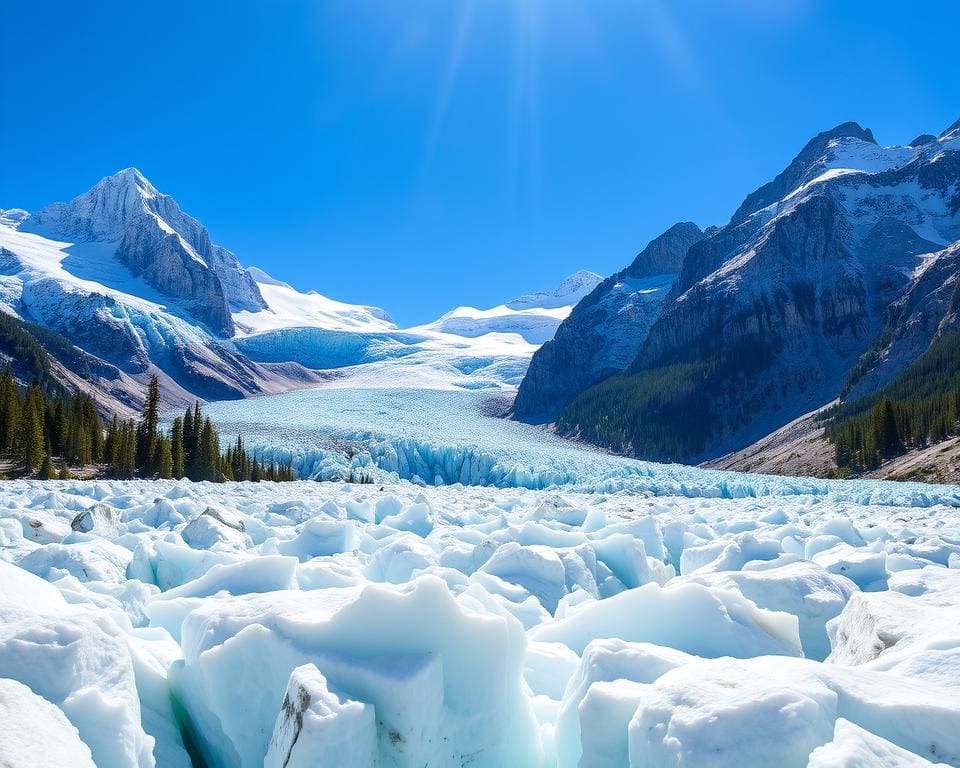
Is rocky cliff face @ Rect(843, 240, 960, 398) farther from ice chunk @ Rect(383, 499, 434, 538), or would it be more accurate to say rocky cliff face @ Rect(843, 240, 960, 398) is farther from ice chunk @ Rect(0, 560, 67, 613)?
ice chunk @ Rect(0, 560, 67, 613)

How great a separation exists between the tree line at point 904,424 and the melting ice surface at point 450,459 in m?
12.9

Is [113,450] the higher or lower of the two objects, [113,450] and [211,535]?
the higher

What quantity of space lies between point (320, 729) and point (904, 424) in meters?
72.7

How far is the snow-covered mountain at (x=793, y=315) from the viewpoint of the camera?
102688 millimetres

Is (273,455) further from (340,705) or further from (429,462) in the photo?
(340,705)

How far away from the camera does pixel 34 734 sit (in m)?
2.66

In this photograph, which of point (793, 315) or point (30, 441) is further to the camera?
point (793, 315)

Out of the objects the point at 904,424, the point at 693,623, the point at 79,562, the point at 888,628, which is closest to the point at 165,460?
the point at 79,562

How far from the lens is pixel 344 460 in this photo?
59.7 m

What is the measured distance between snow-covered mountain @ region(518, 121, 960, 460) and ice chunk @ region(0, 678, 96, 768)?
102230 millimetres

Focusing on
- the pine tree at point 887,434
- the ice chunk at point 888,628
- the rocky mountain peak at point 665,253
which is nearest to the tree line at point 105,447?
the ice chunk at point 888,628


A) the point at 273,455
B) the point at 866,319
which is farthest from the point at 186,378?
the point at 866,319

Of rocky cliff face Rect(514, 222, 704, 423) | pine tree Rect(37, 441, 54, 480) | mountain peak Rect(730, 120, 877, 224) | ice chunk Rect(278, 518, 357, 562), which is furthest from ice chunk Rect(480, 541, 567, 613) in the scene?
mountain peak Rect(730, 120, 877, 224)

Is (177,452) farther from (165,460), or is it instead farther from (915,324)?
(915,324)
